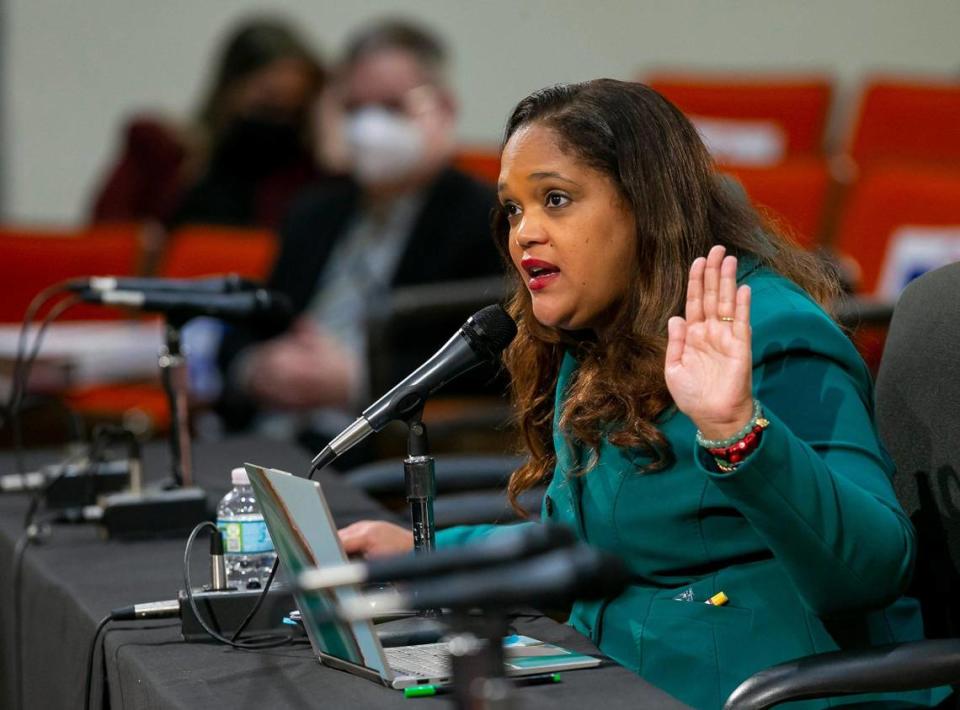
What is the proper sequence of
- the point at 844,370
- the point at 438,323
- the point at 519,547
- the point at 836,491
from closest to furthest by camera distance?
the point at 519,547
the point at 836,491
the point at 844,370
the point at 438,323

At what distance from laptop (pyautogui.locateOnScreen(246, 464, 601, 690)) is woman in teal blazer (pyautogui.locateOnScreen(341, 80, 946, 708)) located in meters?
0.17

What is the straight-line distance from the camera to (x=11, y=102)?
6.39 metres

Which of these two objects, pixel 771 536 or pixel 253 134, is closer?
pixel 771 536

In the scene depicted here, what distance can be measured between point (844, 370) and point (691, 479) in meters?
0.21

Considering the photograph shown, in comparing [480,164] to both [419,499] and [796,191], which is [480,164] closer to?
[796,191]

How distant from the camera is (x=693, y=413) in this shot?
1521mm

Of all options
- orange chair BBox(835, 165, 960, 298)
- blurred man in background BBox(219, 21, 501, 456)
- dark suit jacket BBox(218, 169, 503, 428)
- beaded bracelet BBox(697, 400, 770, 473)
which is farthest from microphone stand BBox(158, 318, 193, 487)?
orange chair BBox(835, 165, 960, 298)

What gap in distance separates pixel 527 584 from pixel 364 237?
324 centimetres

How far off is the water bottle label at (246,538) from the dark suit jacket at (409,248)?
1.87m

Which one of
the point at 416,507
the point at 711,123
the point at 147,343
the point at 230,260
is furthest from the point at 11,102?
the point at 416,507

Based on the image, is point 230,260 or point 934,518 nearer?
point 934,518

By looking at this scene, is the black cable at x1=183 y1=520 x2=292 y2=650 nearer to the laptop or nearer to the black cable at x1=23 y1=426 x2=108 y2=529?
the laptop

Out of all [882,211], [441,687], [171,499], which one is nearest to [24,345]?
[171,499]

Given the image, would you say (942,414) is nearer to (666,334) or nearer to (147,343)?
(666,334)
